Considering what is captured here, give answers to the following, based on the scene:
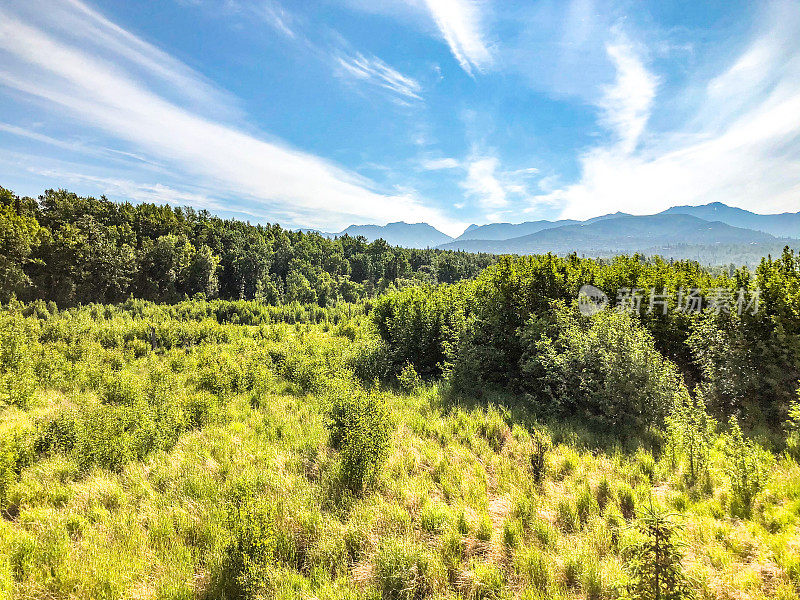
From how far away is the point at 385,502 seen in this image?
17.6 feet

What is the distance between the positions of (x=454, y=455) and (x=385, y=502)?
2.14 meters

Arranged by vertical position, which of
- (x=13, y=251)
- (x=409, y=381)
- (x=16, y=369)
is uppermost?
(x=13, y=251)

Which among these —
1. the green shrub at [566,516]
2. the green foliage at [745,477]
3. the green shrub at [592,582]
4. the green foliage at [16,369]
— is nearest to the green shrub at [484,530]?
the green shrub at [566,516]

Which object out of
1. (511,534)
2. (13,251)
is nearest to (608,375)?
(511,534)

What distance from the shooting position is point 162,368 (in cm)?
1423

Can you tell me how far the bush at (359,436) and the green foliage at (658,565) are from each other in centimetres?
415

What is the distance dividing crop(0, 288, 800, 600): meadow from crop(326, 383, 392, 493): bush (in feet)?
0.14

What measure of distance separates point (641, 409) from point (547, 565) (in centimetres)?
580

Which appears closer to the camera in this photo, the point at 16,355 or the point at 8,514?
the point at 8,514

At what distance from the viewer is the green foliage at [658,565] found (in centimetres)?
287

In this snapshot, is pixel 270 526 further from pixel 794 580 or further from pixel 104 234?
pixel 104 234

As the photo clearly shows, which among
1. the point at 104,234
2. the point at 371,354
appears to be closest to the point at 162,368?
the point at 371,354

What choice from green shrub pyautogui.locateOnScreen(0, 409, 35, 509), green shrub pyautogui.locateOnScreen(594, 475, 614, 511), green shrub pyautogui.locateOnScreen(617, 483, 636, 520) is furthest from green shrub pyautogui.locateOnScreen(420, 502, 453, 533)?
green shrub pyautogui.locateOnScreen(0, 409, 35, 509)

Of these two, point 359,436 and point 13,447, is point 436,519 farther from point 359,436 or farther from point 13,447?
point 13,447
